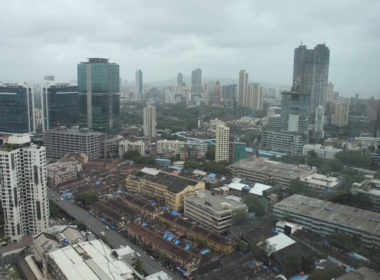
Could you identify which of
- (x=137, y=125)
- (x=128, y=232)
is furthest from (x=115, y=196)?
(x=137, y=125)

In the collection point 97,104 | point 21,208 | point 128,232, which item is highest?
point 97,104

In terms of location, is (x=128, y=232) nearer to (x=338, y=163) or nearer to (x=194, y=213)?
(x=194, y=213)

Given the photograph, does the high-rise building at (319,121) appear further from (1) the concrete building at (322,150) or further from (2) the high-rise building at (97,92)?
(2) the high-rise building at (97,92)

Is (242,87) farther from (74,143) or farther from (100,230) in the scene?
(100,230)

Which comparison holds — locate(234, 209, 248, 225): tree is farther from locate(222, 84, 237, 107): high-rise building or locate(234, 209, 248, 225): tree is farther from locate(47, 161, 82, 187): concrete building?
locate(222, 84, 237, 107): high-rise building

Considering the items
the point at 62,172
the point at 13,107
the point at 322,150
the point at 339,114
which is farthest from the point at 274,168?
the point at 13,107

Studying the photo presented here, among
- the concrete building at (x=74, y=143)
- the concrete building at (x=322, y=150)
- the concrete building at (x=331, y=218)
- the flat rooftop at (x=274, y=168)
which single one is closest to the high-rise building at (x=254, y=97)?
the concrete building at (x=322, y=150)
